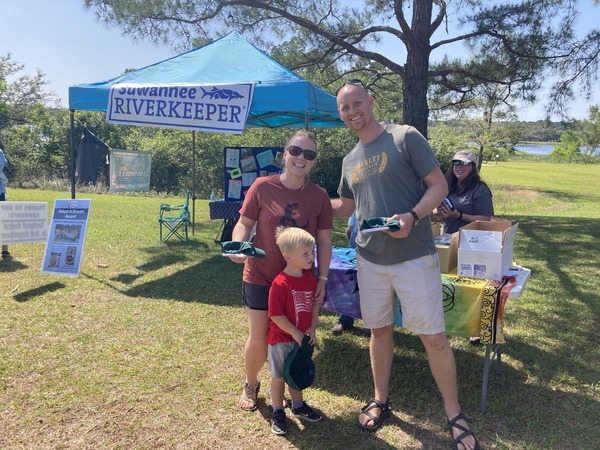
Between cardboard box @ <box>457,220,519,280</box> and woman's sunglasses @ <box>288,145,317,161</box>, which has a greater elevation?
woman's sunglasses @ <box>288,145,317,161</box>

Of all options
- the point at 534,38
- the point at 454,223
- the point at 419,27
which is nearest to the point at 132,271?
the point at 454,223

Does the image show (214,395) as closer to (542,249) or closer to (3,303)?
(3,303)

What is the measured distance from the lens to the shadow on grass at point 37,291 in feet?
15.0

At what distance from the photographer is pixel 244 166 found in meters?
7.46

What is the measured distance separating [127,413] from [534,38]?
890 cm

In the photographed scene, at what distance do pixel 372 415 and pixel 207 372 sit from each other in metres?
1.20

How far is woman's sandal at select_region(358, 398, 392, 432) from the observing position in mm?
2638

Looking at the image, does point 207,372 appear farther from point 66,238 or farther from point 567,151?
point 567,151

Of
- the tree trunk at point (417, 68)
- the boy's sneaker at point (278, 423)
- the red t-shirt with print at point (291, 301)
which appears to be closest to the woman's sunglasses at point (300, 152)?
the red t-shirt with print at point (291, 301)

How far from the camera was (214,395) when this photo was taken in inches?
117

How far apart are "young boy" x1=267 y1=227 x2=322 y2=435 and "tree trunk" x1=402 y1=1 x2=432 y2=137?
270 inches

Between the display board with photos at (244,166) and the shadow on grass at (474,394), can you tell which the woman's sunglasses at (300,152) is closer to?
the shadow on grass at (474,394)

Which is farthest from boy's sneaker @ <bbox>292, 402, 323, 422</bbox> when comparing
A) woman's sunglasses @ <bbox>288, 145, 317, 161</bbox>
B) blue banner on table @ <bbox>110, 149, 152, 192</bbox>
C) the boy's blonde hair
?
blue banner on table @ <bbox>110, 149, 152, 192</bbox>

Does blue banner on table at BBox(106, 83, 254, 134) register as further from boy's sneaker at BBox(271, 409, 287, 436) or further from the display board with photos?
boy's sneaker at BBox(271, 409, 287, 436)
